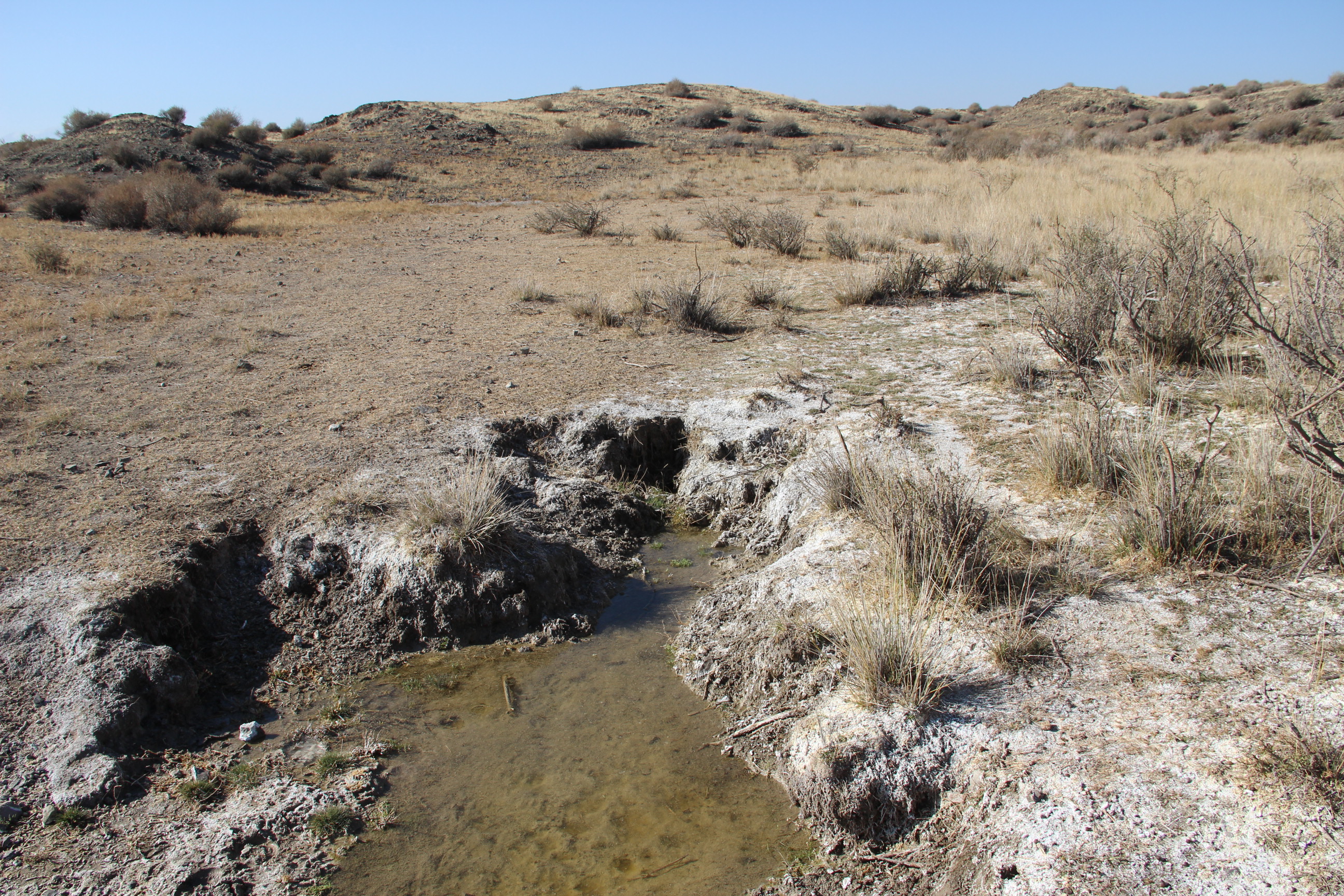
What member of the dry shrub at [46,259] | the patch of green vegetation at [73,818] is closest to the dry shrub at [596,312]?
the patch of green vegetation at [73,818]

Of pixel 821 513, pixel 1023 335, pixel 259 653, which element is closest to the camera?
pixel 259 653

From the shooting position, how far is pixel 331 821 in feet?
9.08

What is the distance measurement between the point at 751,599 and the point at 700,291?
4.64 m

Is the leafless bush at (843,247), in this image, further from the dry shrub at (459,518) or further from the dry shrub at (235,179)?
the dry shrub at (235,179)

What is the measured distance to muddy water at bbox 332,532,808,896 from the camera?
8.68ft

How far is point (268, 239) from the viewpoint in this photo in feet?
41.7

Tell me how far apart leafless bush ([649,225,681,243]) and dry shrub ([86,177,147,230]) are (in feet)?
28.5

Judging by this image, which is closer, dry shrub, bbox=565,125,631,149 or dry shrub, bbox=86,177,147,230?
dry shrub, bbox=86,177,147,230

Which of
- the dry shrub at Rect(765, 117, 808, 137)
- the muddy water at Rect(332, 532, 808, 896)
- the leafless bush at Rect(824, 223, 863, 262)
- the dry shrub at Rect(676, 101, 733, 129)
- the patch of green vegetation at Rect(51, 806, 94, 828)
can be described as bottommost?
the muddy water at Rect(332, 532, 808, 896)

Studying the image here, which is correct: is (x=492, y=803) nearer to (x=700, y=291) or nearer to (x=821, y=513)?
(x=821, y=513)

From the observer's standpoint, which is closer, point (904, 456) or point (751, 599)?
point (751, 599)

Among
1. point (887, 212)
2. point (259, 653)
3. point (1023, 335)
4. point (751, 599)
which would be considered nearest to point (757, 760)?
point (751, 599)

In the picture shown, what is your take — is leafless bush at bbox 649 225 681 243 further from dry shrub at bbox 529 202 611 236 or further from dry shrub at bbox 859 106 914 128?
dry shrub at bbox 859 106 914 128

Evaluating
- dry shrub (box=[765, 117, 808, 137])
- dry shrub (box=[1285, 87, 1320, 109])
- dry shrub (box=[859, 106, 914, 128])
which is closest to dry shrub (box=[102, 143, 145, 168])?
dry shrub (box=[765, 117, 808, 137])
